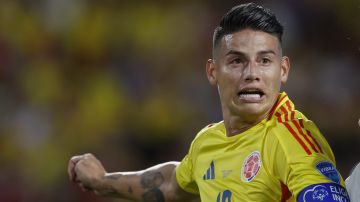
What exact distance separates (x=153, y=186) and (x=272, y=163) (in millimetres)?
1298

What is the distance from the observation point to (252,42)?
12.0 feet

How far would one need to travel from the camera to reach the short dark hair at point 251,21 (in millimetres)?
3711

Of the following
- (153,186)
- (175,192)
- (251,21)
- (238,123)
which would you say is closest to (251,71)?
(251,21)

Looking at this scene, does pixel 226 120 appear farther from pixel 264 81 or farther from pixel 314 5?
pixel 314 5

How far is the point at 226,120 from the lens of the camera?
13.2 feet

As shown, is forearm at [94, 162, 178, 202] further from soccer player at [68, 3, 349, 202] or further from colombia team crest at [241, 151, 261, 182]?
colombia team crest at [241, 151, 261, 182]

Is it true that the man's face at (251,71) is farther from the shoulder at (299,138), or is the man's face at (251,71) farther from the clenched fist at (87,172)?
the clenched fist at (87,172)

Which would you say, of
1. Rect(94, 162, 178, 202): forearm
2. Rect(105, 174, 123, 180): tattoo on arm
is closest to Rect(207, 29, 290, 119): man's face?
Rect(94, 162, 178, 202): forearm

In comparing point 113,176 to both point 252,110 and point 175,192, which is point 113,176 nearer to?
point 175,192

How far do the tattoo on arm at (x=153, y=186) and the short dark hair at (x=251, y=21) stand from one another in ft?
3.58

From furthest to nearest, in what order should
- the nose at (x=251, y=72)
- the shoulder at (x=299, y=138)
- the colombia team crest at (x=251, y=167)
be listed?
1. the nose at (x=251, y=72)
2. the colombia team crest at (x=251, y=167)
3. the shoulder at (x=299, y=138)

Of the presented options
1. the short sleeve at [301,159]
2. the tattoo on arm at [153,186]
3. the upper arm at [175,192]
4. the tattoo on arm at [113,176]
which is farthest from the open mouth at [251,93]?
the tattoo on arm at [113,176]

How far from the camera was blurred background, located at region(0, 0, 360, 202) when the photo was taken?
7.47 m

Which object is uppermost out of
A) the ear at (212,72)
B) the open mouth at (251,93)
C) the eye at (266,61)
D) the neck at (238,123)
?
the eye at (266,61)
